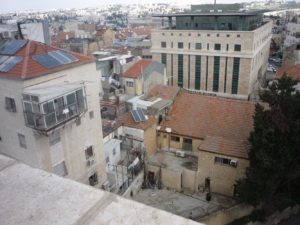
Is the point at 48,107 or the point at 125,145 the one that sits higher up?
the point at 48,107

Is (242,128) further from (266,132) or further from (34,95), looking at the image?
(34,95)

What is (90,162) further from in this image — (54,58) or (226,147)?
(226,147)

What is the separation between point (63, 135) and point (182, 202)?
949 centimetres

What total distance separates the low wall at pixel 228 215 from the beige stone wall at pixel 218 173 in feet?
5.84

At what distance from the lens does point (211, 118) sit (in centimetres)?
2481

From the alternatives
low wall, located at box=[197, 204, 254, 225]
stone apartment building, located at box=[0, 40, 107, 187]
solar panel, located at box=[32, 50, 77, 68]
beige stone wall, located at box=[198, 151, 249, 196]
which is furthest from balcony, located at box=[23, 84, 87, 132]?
low wall, located at box=[197, 204, 254, 225]

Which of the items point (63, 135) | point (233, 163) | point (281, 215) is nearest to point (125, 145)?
point (63, 135)

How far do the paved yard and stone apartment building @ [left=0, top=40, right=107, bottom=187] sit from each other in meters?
5.08

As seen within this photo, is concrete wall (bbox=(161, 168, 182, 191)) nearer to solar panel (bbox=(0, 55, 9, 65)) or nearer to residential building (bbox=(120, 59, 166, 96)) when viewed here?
solar panel (bbox=(0, 55, 9, 65))

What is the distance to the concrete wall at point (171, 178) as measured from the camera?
21513 millimetres

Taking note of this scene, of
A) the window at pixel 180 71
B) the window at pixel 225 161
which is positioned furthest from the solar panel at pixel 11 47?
the window at pixel 180 71

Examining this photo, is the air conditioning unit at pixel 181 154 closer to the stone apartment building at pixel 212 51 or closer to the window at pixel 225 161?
the window at pixel 225 161

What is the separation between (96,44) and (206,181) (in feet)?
166

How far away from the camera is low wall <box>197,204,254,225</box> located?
17.5 m
